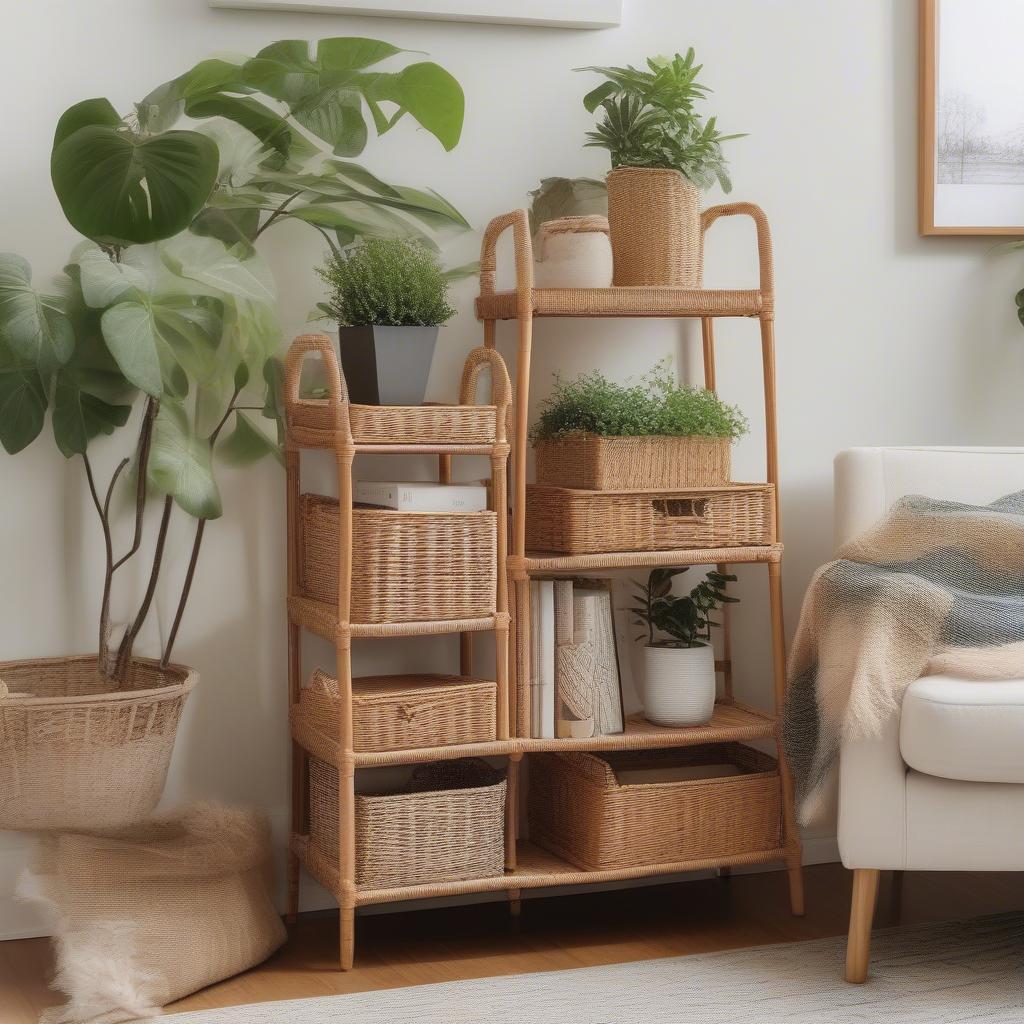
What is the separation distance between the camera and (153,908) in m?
2.05

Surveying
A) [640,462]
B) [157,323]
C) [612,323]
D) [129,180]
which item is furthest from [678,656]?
[129,180]

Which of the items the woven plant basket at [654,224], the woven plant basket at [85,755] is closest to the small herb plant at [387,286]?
the woven plant basket at [654,224]

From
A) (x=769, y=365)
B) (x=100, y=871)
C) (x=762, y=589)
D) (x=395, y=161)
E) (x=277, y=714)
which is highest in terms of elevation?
(x=395, y=161)

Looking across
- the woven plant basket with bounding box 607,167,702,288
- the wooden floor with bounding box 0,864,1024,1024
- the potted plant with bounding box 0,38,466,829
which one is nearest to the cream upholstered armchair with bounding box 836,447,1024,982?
the wooden floor with bounding box 0,864,1024,1024

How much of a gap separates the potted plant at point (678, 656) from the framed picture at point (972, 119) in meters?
0.90

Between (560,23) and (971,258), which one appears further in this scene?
(971,258)

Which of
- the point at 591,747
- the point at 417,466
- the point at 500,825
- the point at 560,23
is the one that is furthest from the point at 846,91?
the point at 500,825

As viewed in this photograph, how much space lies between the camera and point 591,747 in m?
2.25

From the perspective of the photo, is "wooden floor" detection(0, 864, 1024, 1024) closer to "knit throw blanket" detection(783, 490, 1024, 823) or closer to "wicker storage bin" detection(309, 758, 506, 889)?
"wicker storage bin" detection(309, 758, 506, 889)

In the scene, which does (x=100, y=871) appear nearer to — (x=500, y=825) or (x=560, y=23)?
(x=500, y=825)

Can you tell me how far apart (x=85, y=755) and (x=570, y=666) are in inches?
30.0

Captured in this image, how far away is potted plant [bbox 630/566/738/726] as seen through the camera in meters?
A: 2.35

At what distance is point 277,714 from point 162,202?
94 cm

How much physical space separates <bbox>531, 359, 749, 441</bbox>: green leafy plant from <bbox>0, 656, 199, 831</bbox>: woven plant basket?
2.45ft
